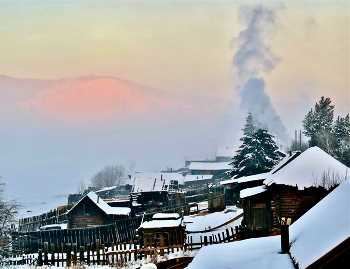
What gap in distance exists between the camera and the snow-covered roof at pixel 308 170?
62.3 feet

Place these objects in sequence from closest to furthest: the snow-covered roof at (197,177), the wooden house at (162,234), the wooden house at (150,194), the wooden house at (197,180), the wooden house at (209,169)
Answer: the wooden house at (162,234), the wooden house at (150,194), the wooden house at (197,180), the snow-covered roof at (197,177), the wooden house at (209,169)

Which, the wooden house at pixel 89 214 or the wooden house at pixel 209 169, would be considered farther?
the wooden house at pixel 209 169

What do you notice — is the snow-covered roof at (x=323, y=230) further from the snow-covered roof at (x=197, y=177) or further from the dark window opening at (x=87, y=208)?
the snow-covered roof at (x=197, y=177)

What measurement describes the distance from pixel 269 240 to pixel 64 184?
10370 centimetres

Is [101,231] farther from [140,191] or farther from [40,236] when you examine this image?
[140,191]

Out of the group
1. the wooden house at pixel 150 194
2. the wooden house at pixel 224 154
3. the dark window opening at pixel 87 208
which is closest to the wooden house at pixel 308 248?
the dark window opening at pixel 87 208

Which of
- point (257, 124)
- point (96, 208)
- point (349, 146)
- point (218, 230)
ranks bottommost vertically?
point (218, 230)

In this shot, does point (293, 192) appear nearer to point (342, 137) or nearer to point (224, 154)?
point (342, 137)

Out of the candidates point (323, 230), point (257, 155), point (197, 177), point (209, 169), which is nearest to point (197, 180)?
point (197, 177)

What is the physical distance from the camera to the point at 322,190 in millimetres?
18672

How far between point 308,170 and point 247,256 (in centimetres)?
1459

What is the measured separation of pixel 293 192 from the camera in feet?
63.6

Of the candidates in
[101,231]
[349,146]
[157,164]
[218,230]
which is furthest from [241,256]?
[157,164]

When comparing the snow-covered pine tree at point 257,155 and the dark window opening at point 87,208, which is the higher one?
the snow-covered pine tree at point 257,155
